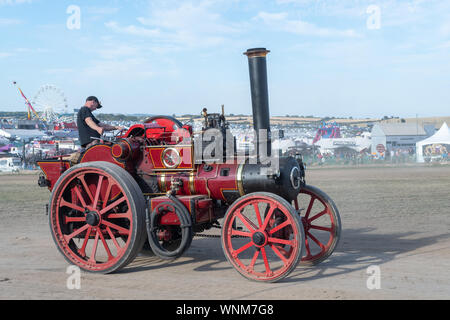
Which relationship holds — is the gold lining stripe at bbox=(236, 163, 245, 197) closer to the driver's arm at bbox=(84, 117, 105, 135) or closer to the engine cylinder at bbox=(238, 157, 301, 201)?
the engine cylinder at bbox=(238, 157, 301, 201)

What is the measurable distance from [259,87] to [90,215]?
2656 mm

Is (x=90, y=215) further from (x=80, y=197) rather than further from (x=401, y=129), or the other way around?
(x=401, y=129)

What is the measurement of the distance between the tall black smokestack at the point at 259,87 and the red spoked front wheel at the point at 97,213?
5.69 feet

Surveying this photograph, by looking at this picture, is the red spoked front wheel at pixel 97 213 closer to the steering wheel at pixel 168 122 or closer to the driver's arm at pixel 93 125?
the driver's arm at pixel 93 125

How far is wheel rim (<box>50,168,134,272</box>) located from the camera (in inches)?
250

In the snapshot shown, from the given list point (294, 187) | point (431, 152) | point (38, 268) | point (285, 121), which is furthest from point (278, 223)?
point (285, 121)

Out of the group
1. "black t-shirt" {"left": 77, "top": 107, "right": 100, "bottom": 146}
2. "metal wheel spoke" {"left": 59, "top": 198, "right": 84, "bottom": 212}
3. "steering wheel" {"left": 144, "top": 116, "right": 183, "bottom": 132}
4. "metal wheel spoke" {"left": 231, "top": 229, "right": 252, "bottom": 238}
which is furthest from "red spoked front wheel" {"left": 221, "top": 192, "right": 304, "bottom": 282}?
"black t-shirt" {"left": 77, "top": 107, "right": 100, "bottom": 146}

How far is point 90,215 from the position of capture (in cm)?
643

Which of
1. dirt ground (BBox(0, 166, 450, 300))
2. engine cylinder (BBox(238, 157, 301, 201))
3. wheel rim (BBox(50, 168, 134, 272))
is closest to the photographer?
dirt ground (BBox(0, 166, 450, 300))

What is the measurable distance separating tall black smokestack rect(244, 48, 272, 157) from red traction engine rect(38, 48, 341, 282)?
0.5 inches

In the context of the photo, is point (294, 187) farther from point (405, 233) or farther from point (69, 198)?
point (405, 233)

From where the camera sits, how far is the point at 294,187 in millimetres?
6375

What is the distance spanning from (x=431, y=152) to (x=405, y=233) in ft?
136

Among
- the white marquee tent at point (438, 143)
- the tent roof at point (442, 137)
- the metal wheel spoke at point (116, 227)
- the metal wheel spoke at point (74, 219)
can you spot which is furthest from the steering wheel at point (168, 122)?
the tent roof at point (442, 137)
